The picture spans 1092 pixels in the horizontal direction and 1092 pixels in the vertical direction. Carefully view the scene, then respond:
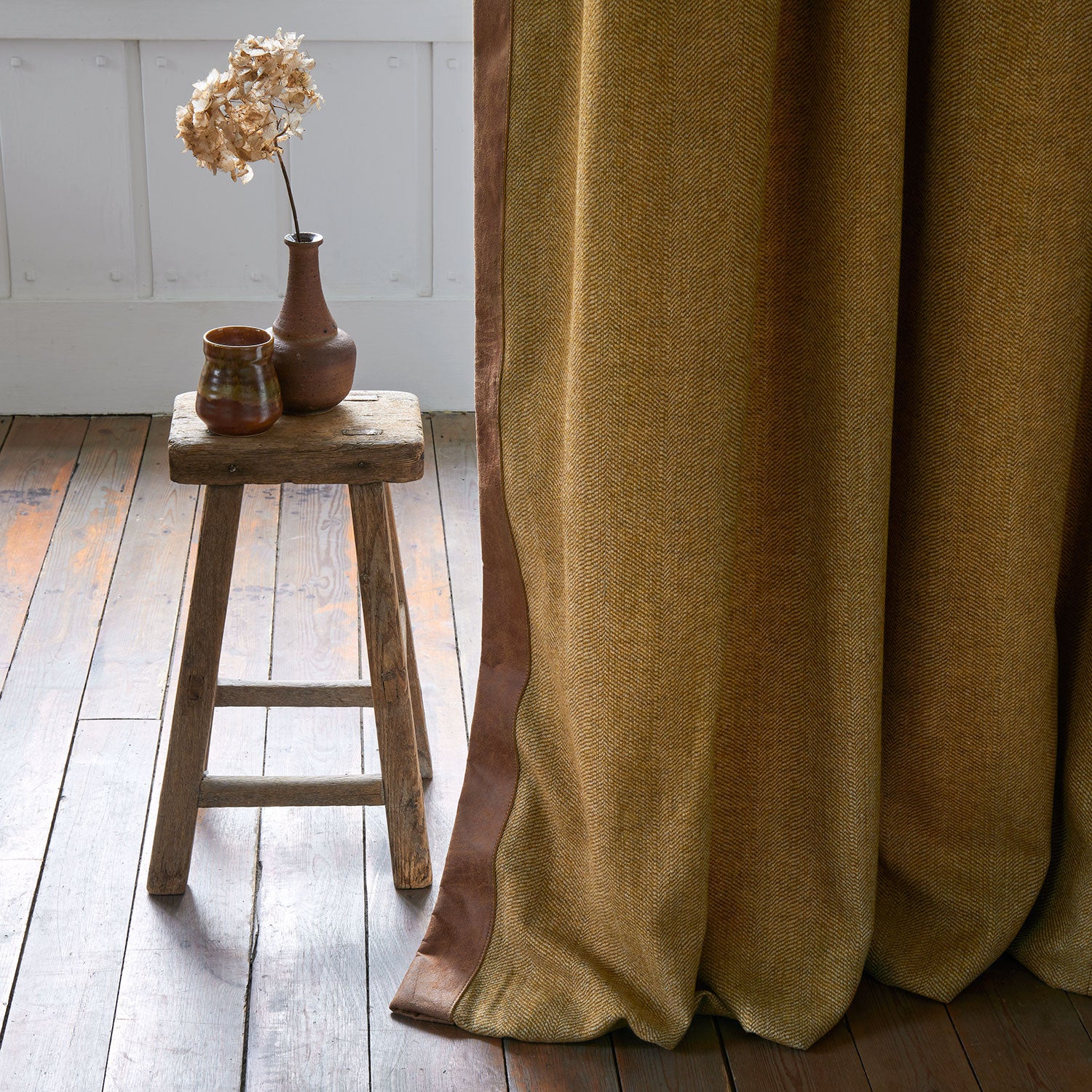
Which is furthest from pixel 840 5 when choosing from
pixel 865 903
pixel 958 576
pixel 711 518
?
pixel 865 903

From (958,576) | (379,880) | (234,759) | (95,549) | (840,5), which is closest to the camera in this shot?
(840,5)

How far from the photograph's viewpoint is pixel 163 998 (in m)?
1.49

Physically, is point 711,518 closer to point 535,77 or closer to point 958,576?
point 958,576

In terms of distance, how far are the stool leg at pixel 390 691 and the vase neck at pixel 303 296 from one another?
21cm

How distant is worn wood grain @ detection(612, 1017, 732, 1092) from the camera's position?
4.57 ft

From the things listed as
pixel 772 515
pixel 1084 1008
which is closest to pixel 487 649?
pixel 772 515

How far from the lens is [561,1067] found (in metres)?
1.42

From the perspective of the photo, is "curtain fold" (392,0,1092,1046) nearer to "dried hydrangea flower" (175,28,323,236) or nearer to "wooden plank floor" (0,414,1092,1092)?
"wooden plank floor" (0,414,1092,1092)

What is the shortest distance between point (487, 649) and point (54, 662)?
42.0 inches

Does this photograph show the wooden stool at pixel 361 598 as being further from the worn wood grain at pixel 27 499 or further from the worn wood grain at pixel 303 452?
the worn wood grain at pixel 27 499

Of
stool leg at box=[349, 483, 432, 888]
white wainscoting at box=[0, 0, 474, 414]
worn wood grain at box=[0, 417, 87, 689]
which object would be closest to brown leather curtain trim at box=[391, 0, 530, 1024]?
stool leg at box=[349, 483, 432, 888]

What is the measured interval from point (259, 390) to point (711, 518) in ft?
1.88

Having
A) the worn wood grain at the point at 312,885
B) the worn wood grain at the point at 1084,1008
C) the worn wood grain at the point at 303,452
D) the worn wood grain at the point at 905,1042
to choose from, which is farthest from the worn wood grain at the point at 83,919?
the worn wood grain at the point at 1084,1008

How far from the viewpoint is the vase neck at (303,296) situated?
1.57m
